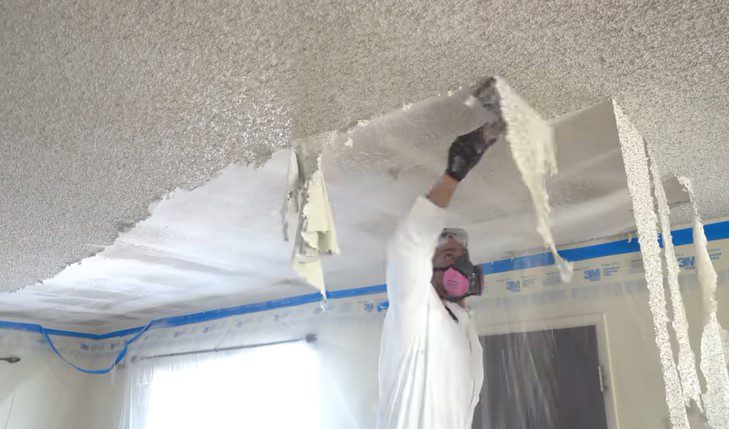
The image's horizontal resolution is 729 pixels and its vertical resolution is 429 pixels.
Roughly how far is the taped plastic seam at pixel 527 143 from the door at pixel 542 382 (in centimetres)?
116

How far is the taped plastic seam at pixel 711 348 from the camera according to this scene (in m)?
1.65

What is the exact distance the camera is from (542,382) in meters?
2.16

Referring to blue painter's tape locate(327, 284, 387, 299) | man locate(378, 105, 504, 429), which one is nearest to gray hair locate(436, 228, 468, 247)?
man locate(378, 105, 504, 429)

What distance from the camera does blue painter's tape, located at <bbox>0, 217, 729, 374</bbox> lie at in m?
2.13

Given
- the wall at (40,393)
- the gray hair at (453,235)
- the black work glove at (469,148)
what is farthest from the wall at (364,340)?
the black work glove at (469,148)

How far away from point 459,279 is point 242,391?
2.01m

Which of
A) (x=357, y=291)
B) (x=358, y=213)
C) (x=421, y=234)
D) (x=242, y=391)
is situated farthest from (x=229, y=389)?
(x=421, y=234)

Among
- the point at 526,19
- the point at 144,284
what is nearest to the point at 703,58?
the point at 526,19

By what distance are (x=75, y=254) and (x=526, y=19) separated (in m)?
2.15

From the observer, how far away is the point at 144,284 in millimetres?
3021

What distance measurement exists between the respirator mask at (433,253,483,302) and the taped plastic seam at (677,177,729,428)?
0.71m

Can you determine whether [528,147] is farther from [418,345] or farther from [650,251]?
[418,345]

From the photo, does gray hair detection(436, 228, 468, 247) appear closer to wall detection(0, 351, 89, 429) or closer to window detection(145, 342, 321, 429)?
window detection(145, 342, 321, 429)

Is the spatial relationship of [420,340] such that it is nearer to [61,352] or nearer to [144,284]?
[144,284]
